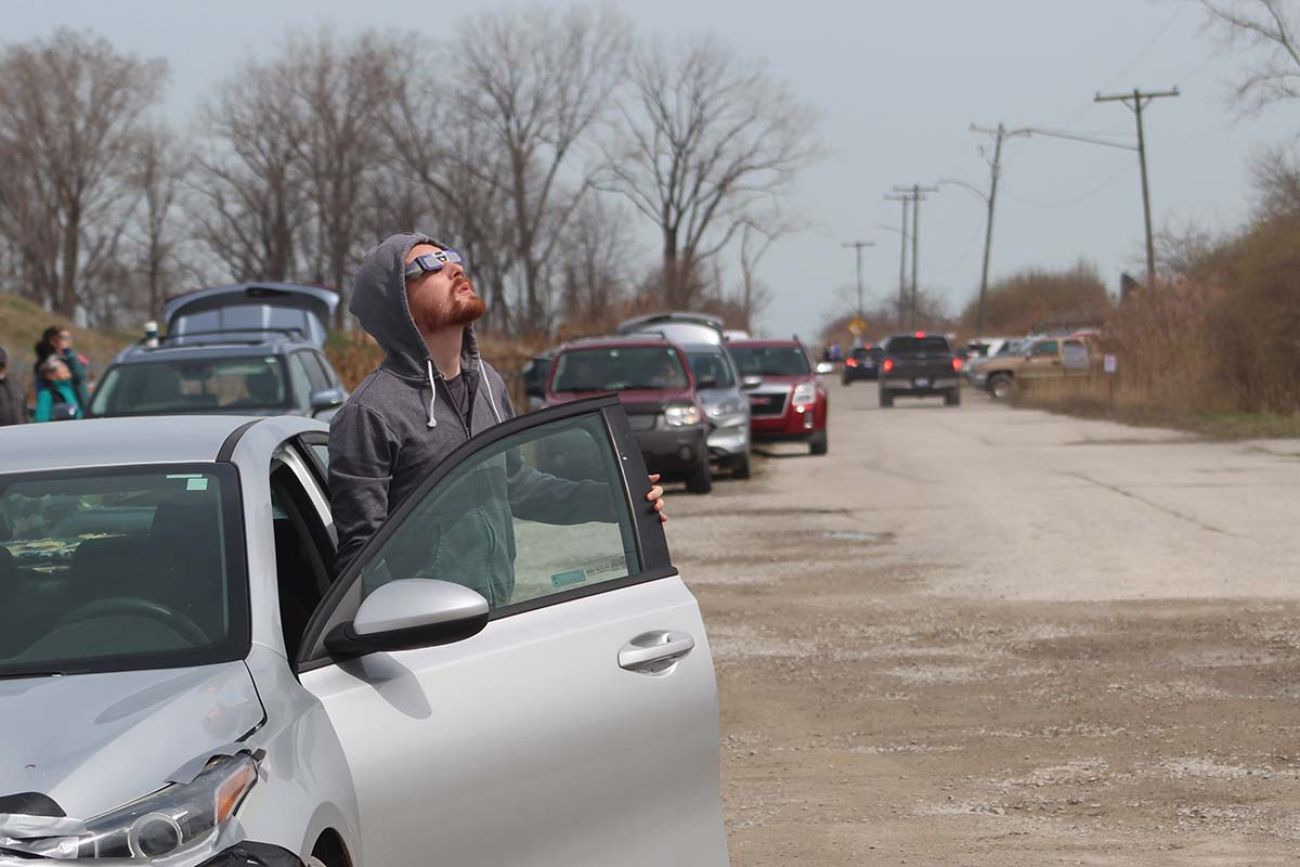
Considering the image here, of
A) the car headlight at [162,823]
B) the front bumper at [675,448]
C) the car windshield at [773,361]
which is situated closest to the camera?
the car headlight at [162,823]

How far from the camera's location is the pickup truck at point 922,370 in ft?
157

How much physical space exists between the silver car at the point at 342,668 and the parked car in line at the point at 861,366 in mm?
71082

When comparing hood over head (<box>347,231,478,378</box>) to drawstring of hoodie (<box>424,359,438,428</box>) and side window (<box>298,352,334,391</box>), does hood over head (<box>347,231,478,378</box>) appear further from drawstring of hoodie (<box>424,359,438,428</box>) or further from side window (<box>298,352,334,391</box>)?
side window (<box>298,352,334,391</box>)

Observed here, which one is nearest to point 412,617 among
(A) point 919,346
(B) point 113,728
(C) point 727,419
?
(B) point 113,728

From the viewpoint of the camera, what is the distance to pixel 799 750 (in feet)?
26.7

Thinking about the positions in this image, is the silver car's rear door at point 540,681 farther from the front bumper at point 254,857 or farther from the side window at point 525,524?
the front bumper at point 254,857

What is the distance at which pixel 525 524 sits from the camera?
4.48 metres

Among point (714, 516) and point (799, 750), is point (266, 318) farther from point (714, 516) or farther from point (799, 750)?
point (799, 750)

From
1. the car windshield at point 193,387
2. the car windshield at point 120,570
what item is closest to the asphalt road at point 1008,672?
the car windshield at point 120,570

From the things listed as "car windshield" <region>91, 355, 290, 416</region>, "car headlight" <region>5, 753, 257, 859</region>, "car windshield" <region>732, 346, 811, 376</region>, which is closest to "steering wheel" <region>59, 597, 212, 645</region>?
"car headlight" <region>5, 753, 257, 859</region>

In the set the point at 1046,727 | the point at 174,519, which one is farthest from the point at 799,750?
the point at 174,519

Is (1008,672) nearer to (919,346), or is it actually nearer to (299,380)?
(299,380)

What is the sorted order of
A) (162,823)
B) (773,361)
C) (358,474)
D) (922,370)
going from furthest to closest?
(922,370)
(773,361)
(358,474)
(162,823)

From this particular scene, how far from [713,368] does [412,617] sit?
2172cm
